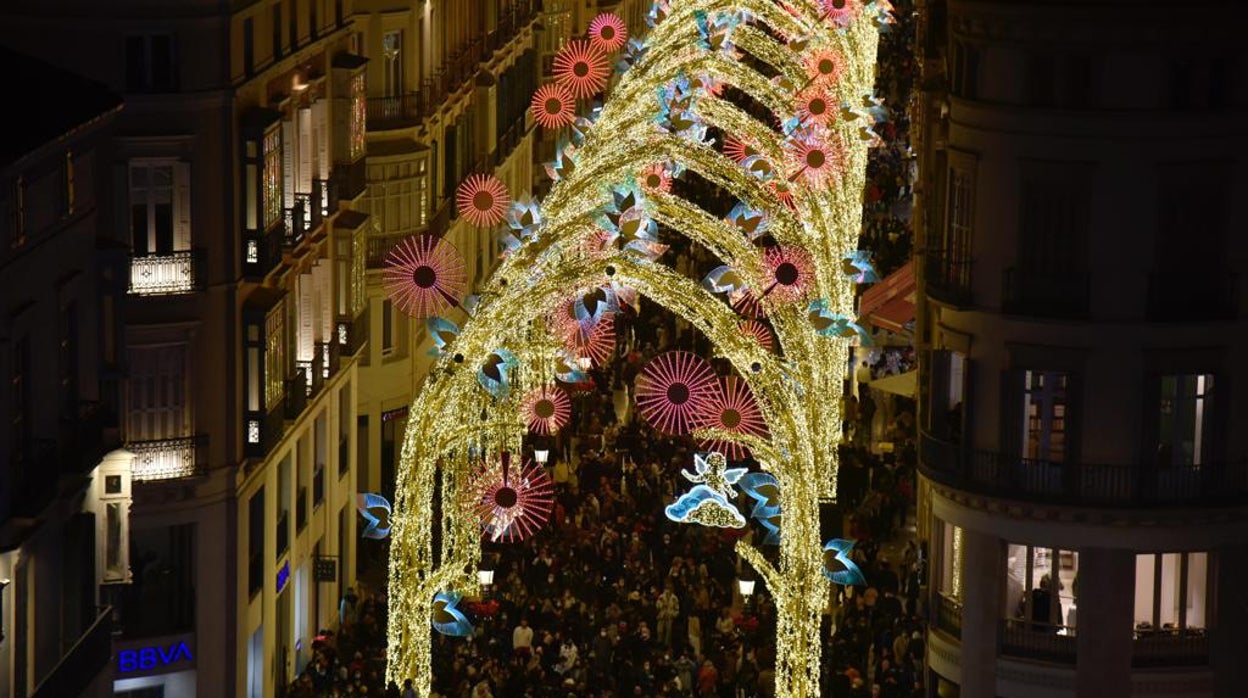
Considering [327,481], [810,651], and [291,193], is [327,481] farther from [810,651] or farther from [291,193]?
[810,651]

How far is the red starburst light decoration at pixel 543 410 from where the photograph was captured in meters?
59.8

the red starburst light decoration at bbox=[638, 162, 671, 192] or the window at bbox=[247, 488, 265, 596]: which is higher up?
the red starburst light decoration at bbox=[638, 162, 671, 192]

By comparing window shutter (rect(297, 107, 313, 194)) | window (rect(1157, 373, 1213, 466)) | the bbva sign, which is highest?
window shutter (rect(297, 107, 313, 194))

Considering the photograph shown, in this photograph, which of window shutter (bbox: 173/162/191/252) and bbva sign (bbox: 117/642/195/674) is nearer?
bbva sign (bbox: 117/642/195/674)

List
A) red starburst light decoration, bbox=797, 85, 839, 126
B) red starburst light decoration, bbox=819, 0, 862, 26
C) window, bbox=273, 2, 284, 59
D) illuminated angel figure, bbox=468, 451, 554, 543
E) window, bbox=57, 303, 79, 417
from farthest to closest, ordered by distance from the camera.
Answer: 1. red starburst light decoration, bbox=819, 0, 862, 26
2. red starburst light decoration, bbox=797, 85, 839, 126
3. window, bbox=273, 2, 284, 59
4. illuminated angel figure, bbox=468, 451, 554, 543
5. window, bbox=57, 303, 79, 417

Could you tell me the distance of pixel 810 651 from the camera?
A: 57750 mm

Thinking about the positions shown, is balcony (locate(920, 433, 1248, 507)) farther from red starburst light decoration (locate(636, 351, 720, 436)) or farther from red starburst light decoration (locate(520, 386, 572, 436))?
red starburst light decoration (locate(636, 351, 720, 436))

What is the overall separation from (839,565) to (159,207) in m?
12.3

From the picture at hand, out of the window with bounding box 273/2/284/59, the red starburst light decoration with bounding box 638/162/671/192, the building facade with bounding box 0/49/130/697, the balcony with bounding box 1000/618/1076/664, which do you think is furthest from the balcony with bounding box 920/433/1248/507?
the window with bounding box 273/2/284/59

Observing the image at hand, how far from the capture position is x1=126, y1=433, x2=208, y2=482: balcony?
5631 cm

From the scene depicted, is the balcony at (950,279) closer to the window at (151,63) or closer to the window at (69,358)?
the window at (151,63)

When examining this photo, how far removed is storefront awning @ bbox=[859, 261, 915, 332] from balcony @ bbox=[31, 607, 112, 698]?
2888 cm

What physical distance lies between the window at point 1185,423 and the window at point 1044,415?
1.44 metres

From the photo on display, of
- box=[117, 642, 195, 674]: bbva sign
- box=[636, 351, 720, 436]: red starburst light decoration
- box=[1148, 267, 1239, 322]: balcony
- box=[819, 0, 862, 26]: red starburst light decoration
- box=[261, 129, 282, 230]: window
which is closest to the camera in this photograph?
box=[1148, 267, 1239, 322]: balcony
